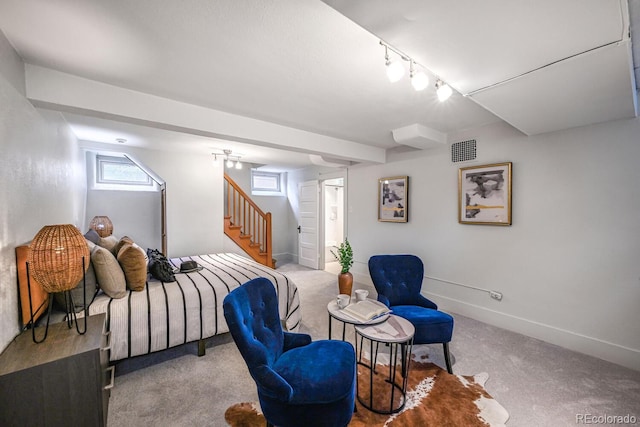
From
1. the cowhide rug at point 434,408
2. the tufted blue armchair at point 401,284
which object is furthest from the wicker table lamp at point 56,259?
the tufted blue armchair at point 401,284

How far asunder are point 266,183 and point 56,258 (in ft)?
18.3

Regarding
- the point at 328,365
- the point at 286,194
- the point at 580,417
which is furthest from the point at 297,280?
the point at 580,417

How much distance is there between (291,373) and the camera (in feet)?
4.74

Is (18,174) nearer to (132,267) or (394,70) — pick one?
(132,267)

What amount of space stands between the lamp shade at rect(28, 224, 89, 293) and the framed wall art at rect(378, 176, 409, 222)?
3.81 metres

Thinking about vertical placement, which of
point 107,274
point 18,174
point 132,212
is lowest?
point 107,274

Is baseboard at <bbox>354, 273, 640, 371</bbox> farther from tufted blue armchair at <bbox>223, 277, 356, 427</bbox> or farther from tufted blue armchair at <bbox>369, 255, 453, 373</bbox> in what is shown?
tufted blue armchair at <bbox>223, 277, 356, 427</bbox>

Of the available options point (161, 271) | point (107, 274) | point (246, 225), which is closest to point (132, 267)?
point (107, 274)

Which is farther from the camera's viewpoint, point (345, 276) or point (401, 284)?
point (345, 276)

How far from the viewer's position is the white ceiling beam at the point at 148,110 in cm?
191

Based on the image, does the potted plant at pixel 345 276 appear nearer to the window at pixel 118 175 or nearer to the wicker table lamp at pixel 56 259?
the wicker table lamp at pixel 56 259

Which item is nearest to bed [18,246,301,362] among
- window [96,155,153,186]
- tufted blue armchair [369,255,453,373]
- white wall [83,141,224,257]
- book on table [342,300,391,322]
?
tufted blue armchair [369,255,453,373]

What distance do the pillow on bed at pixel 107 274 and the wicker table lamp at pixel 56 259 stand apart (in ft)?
1.92

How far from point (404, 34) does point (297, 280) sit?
449 centimetres
